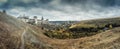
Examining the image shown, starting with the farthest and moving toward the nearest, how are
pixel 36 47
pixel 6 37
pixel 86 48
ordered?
1. pixel 86 48
2. pixel 36 47
3. pixel 6 37

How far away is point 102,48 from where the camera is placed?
175 feet

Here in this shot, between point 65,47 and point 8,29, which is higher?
point 8,29

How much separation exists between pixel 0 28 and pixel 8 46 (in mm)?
7076

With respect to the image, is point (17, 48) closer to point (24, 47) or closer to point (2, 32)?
point (24, 47)

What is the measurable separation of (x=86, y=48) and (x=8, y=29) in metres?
21.2

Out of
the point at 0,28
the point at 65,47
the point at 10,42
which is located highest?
the point at 0,28

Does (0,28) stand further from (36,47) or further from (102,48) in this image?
(102,48)

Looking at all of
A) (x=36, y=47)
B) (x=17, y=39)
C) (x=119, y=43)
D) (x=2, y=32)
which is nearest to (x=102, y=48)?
(x=119, y=43)

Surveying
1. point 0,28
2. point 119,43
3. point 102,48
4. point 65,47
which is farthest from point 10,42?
point 119,43

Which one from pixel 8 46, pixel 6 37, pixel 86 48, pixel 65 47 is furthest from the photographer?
pixel 65 47

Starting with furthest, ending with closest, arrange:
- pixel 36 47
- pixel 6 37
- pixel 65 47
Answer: pixel 65 47, pixel 36 47, pixel 6 37

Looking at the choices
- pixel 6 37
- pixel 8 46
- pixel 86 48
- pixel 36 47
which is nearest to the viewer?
pixel 8 46

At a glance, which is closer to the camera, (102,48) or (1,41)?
(1,41)

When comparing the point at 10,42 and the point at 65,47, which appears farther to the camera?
the point at 65,47
